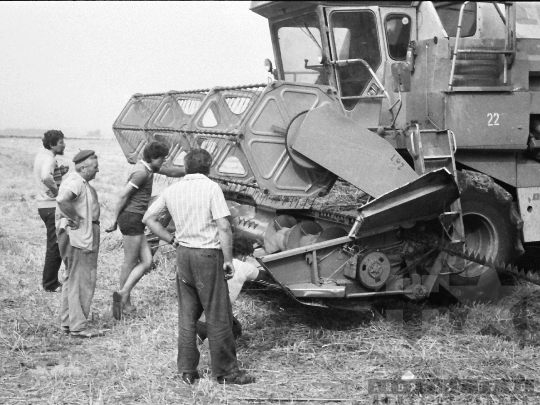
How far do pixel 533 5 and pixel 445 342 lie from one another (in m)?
3.98

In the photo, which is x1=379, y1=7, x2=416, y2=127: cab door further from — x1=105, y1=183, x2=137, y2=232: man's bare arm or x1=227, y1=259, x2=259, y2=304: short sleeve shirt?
x1=105, y1=183, x2=137, y2=232: man's bare arm

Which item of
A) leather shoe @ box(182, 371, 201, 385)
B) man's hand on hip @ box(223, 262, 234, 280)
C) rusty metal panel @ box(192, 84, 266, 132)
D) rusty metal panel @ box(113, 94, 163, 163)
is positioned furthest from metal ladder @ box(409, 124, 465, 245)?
rusty metal panel @ box(113, 94, 163, 163)

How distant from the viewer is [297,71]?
8.59m

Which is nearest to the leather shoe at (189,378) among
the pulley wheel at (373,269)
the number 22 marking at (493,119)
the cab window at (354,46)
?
the pulley wheel at (373,269)

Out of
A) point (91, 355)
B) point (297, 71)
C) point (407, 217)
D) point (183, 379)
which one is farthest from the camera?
point (297, 71)

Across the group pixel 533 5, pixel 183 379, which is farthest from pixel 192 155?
pixel 533 5

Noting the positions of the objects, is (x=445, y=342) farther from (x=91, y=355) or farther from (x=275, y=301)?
(x=91, y=355)

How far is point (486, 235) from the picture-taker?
23.4 feet

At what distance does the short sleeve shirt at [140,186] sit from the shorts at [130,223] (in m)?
0.04

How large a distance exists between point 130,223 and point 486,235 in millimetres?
3554

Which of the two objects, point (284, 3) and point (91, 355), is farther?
point (284, 3)

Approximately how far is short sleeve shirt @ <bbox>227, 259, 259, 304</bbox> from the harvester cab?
13 cm

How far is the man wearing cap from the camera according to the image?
6402mm

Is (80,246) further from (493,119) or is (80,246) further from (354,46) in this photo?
(493,119)
